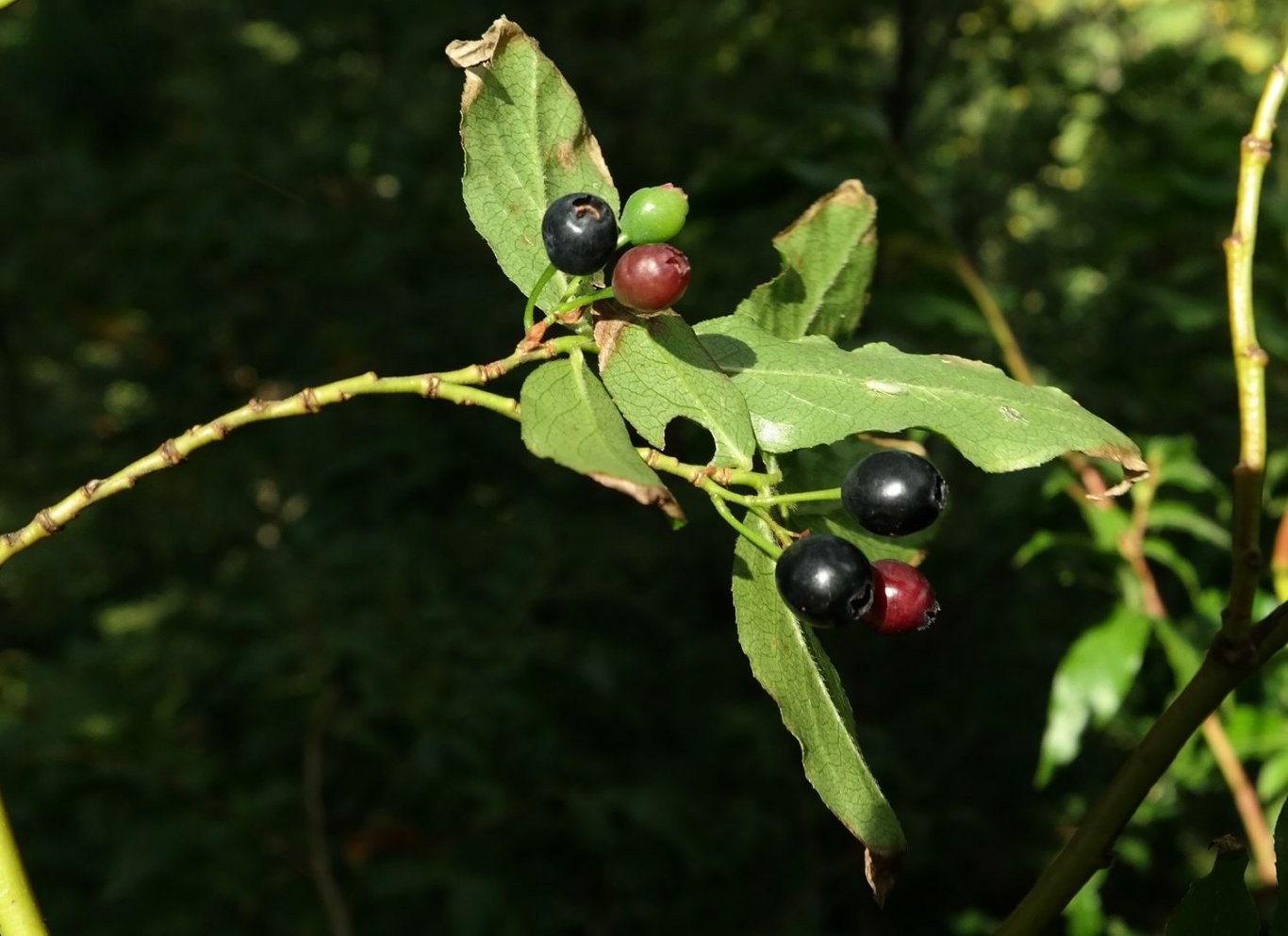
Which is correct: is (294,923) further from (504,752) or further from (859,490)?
(859,490)

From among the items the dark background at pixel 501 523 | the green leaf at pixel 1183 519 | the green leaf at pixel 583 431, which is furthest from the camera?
the dark background at pixel 501 523

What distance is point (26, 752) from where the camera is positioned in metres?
1.91

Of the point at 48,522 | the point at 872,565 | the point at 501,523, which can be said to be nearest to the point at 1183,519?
the point at 872,565

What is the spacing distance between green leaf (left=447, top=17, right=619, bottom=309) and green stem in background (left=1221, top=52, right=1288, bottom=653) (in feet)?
1.01

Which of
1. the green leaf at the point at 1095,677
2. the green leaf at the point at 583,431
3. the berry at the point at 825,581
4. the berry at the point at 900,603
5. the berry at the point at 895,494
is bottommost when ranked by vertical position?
the green leaf at the point at 1095,677

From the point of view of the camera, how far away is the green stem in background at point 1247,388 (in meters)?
0.55

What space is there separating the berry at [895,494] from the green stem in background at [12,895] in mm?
361

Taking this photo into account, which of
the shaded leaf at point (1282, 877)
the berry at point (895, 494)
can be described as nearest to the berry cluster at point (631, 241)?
the berry at point (895, 494)

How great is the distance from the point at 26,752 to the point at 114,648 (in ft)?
1.50

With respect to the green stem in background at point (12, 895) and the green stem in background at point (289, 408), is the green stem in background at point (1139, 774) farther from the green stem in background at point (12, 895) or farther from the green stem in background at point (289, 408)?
the green stem in background at point (12, 895)

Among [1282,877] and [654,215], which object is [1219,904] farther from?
[654,215]

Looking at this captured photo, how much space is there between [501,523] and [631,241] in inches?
83.8

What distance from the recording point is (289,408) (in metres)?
0.54

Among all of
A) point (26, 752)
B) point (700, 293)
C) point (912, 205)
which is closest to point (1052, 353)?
point (700, 293)
